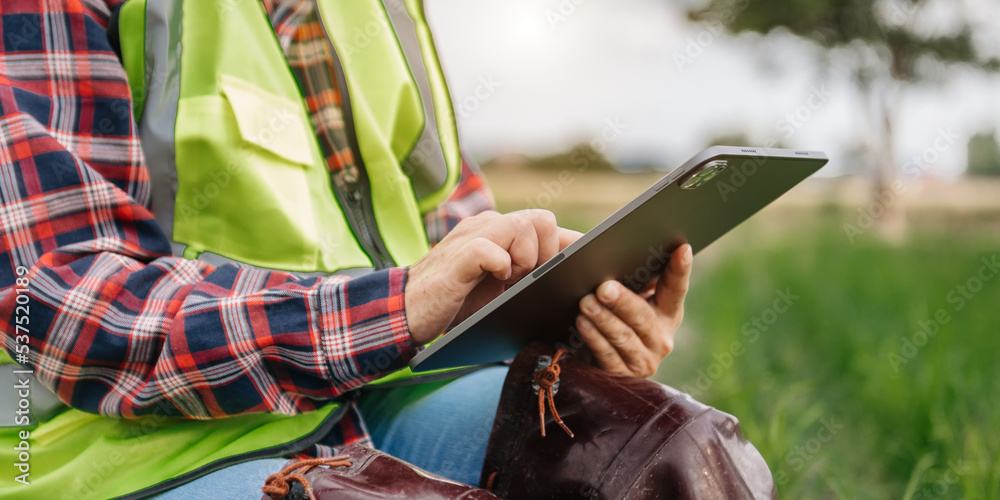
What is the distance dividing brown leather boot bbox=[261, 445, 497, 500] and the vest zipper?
46 cm

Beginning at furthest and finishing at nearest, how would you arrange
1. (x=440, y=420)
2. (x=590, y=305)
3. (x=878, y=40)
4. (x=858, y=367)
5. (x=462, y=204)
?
(x=878, y=40), (x=858, y=367), (x=462, y=204), (x=440, y=420), (x=590, y=305)

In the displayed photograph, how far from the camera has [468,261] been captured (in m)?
0.76

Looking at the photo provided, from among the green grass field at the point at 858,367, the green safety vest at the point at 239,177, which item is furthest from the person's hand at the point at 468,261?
the green grass field at the point at 858,367

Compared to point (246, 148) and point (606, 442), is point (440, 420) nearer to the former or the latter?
point (606, 442)

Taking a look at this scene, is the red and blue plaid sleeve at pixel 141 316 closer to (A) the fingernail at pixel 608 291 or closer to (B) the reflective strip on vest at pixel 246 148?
(B) the reflective strip on vest at pixel 246 148

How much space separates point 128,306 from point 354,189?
1.46 ft

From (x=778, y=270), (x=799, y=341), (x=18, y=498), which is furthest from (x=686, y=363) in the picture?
(x=18, y=498)

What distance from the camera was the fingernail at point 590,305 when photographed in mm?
924

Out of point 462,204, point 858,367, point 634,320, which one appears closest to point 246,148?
point 462,204

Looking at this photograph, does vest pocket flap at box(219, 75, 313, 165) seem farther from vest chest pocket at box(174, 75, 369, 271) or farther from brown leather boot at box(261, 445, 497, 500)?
brown leather boot at box(261, 445, 497, 500)

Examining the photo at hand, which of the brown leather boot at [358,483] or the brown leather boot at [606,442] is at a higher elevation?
the brown leather boot at [358,483]

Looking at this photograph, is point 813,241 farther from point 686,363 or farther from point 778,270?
point 686,363

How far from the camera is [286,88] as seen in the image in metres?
1.07

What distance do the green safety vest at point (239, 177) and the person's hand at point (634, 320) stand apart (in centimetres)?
32
